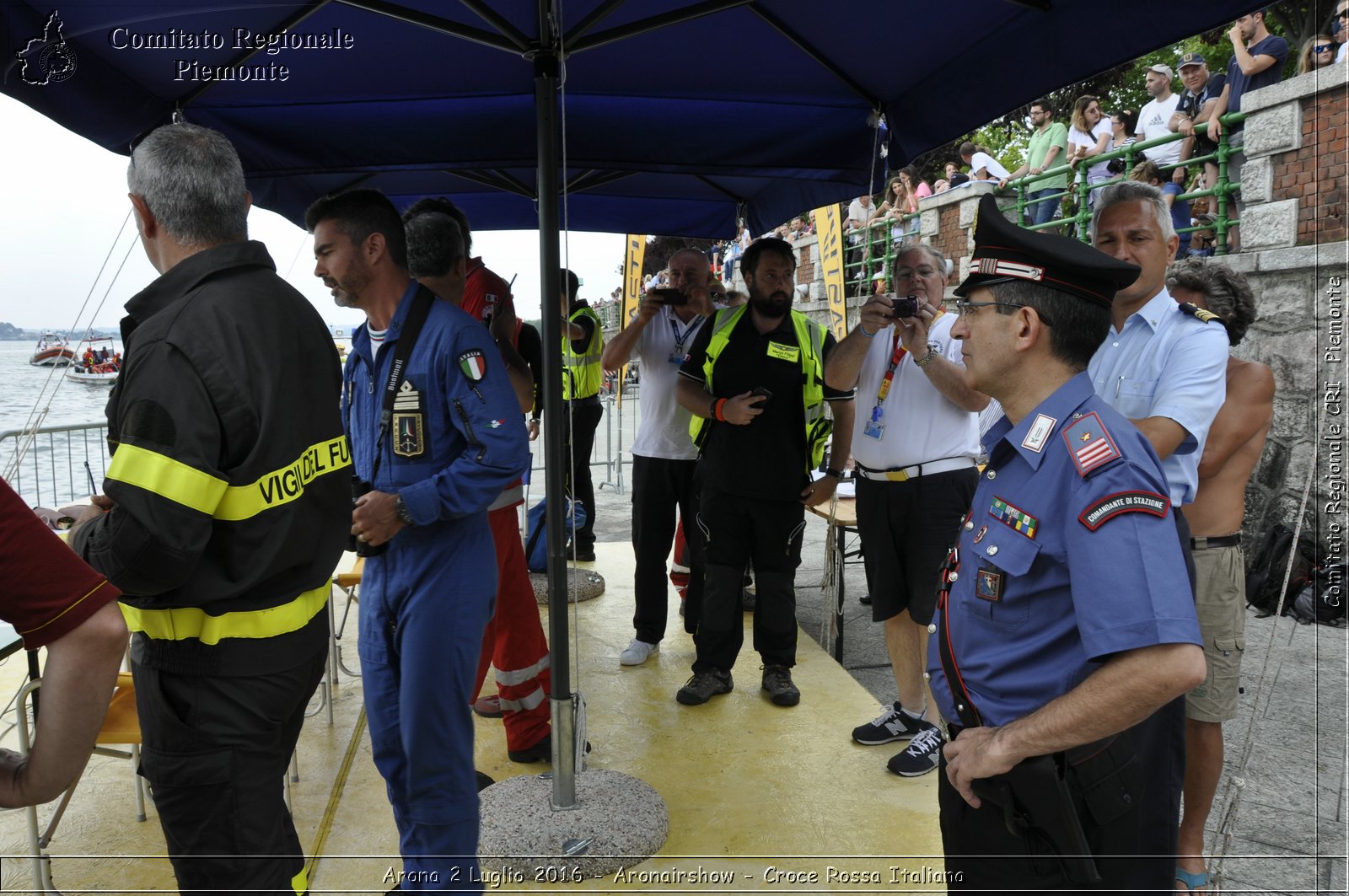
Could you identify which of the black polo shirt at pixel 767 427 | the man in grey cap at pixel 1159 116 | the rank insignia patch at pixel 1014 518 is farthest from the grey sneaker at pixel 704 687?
the man in grey cap at pixel 1159 116

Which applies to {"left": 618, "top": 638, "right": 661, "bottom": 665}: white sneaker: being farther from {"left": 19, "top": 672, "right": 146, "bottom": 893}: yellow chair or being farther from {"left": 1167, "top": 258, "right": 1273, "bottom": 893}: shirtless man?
{"left": 1167, "top": 258, "right": 1273, "bottom": 893}: shirtless man

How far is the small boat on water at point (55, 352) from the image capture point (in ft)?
8.87

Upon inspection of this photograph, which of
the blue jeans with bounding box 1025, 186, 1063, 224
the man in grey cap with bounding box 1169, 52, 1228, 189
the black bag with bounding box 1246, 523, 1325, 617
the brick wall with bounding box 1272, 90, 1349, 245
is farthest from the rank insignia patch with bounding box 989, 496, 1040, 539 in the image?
the blue jeans with bounding box 1025, 186, 1063, 224

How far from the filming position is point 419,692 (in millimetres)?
2350

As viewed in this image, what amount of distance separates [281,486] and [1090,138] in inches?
475

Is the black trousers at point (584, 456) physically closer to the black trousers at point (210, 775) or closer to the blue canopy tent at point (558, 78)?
the blue canopy tent at point (558, 78)

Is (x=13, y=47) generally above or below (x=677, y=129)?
below

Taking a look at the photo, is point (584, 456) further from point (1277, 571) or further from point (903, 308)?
point (1277, 571)

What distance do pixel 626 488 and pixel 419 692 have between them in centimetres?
893

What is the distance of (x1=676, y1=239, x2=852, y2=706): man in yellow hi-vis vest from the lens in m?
3.93

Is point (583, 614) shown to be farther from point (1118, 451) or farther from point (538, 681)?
point (1118, 451)

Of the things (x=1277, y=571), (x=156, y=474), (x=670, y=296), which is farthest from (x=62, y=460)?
(x=1277, y=571)

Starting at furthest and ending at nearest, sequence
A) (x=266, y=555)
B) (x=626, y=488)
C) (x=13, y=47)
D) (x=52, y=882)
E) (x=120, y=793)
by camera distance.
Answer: (x=626, y=488) < (x=120, y=793) < (x=52, y=882) < (x=13, y=47) < (x=266, y=555)

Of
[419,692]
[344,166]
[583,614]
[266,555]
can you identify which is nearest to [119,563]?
[266,555]
